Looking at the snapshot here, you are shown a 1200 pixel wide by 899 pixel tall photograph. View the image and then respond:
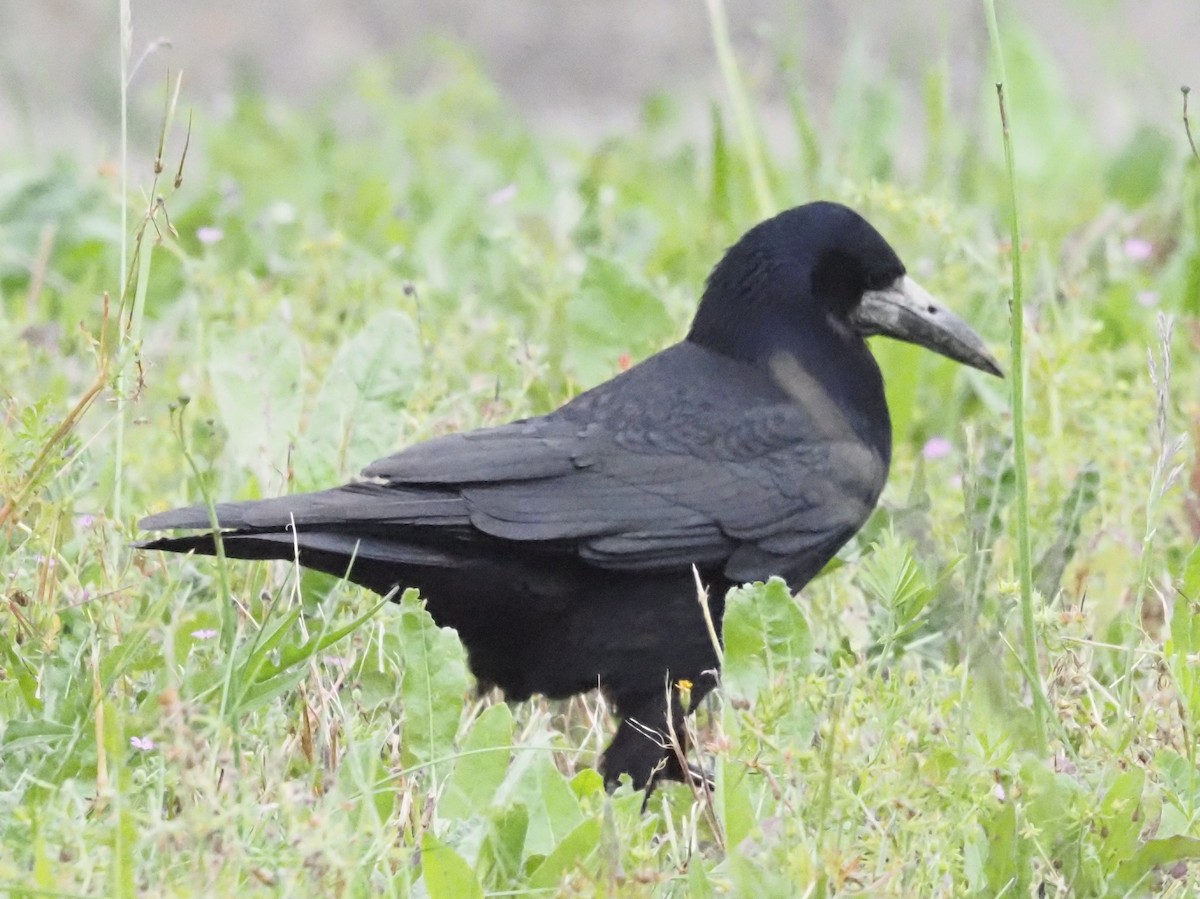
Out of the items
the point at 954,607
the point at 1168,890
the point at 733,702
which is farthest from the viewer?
the point at 954,607

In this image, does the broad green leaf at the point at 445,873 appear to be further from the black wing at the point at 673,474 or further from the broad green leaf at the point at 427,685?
the black wing at the point at 673,474

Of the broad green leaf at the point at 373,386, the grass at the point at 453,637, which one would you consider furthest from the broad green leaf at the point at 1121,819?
the broad green leaf at the point at 373,386

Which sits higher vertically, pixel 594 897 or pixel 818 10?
pixel 818 10

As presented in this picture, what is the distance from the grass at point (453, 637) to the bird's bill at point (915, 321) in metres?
0.17

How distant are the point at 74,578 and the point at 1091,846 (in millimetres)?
1551

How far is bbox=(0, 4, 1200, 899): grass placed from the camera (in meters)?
2.37

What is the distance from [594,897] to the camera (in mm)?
2193

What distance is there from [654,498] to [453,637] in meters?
0.64

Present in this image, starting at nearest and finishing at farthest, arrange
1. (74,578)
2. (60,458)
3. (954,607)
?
(60,458)
(74,578)
(954,607)

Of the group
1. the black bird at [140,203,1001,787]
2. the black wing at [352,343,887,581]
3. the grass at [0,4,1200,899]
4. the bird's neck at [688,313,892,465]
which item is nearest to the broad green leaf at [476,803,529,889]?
the grass at [0,4,1200,899]

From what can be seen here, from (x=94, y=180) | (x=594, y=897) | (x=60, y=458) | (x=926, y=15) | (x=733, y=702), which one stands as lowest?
(x=594, y=897)

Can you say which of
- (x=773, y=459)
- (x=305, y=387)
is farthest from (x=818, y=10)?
(x=773, y=459)

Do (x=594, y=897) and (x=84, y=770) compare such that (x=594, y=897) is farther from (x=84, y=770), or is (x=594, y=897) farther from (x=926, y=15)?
(x=926, y=15)

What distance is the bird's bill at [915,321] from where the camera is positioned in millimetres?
3861
